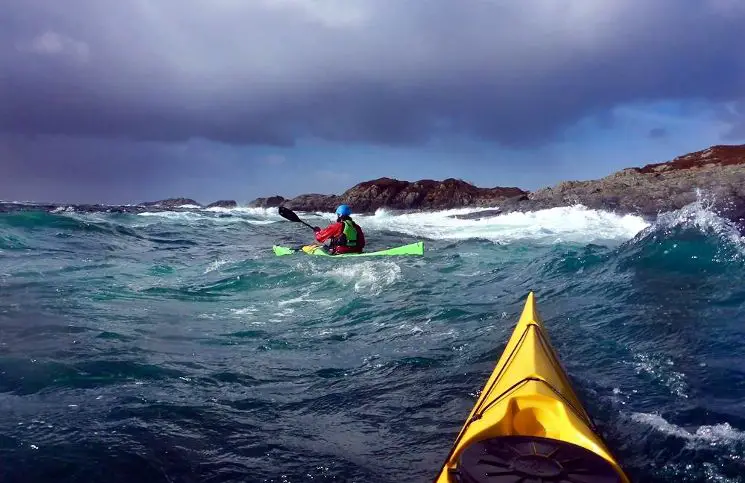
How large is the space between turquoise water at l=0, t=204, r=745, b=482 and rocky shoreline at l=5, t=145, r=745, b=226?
31.6ft

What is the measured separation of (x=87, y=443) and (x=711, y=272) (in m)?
7.72

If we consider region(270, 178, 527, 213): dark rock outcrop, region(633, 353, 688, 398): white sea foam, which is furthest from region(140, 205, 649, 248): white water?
region(270, 178, 527, 213): dark rock outcrop

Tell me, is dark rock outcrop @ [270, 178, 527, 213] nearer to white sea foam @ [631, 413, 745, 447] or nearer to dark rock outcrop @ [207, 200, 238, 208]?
dark rock outcrop @ [207, 200, 238, 208]

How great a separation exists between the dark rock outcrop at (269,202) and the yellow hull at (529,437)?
159ft

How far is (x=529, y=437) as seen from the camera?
2.63m

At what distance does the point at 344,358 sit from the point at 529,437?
314 centimetres

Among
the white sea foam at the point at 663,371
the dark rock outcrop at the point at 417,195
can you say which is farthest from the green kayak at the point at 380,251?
the dark rock outcrop at the point at 417,195

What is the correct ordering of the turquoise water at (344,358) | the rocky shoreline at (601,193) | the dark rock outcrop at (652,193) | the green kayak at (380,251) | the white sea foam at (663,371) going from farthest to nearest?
the rocky shoreline at (601,193)
the dark rock outcrop at (652,193)
the green kayak at (380,251)
the white sea foam at (663,371)
the turquoise water at (344,358)

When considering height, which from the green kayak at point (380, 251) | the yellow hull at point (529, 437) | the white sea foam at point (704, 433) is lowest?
the white sea foam at point (704, 433)

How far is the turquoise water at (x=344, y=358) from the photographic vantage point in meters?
3.37

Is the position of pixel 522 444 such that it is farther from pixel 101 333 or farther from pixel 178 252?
pixel 178 252

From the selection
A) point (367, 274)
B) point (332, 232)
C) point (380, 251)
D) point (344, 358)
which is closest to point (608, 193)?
point (380, 251)

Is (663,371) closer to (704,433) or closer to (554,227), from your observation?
(704,433)

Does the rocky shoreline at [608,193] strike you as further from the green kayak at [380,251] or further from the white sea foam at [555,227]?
the green kayak at [380,251]
